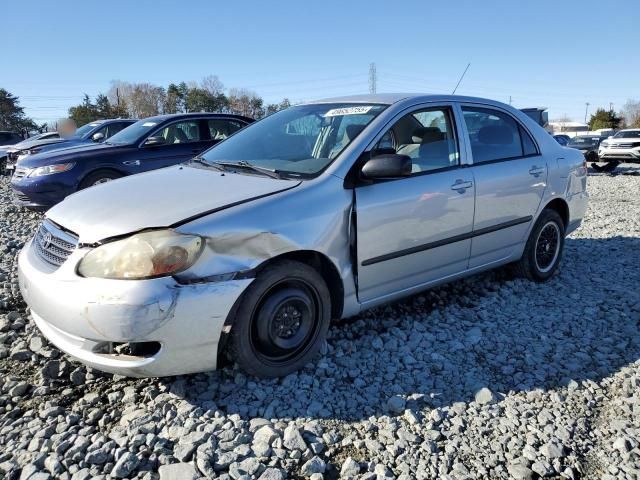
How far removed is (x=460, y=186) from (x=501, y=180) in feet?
1.80

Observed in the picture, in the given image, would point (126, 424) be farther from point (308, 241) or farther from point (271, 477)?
point (308, 241)

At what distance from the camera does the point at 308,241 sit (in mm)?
2805

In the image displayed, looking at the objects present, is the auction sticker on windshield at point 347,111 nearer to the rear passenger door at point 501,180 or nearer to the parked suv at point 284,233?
the parked suv at point 284,233

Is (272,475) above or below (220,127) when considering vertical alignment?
below

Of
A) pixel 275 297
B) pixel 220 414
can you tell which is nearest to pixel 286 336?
pixel 275 297

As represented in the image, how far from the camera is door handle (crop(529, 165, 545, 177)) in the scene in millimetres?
4266

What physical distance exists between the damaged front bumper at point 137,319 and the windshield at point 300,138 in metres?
1.01

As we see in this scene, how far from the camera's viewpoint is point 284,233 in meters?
2.71

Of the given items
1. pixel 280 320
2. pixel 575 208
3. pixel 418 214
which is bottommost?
pixel 280 320

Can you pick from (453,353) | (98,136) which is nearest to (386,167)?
(453,353)

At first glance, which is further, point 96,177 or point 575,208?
point 96,177

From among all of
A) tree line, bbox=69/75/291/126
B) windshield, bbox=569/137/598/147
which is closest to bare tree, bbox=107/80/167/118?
tree line, bbox=69/75/291/126

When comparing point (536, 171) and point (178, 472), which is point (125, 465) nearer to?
point (178, 472)

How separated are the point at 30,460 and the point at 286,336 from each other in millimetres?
1350
